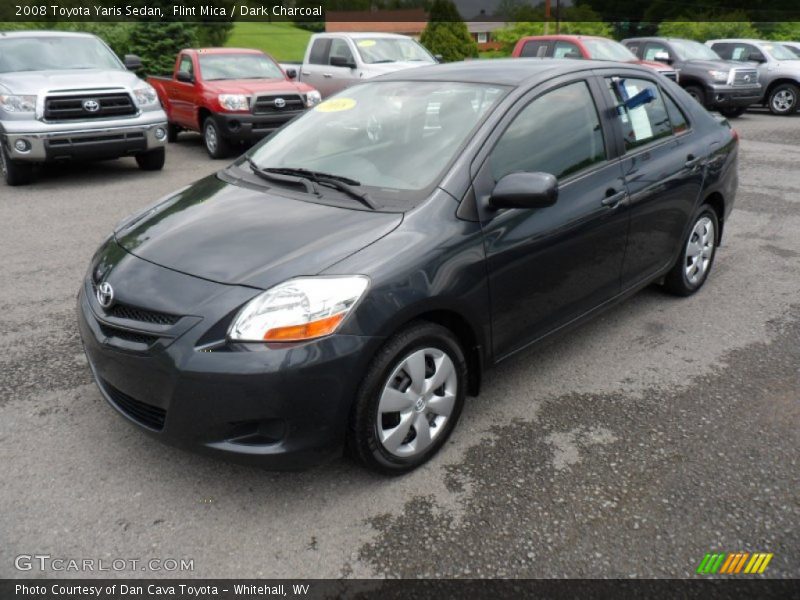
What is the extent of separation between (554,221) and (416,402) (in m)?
1.19

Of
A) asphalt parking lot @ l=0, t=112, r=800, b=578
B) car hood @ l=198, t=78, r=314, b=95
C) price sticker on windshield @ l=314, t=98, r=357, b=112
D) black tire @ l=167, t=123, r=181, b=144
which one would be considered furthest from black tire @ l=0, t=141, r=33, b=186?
price sticker on windshield @ l=314, t=98, r=357, b=112

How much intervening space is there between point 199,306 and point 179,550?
0.92m

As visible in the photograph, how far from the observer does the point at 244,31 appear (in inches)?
2486

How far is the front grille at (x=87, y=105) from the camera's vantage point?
27.9 ft

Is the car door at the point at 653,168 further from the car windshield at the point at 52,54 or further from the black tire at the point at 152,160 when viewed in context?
the car windshield at the point at 52,54

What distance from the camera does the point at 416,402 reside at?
9.81 ft

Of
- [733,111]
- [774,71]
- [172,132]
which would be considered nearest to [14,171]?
[172,132]

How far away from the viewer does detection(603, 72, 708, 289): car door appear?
407cm

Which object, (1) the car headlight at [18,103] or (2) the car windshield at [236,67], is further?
(2) the car windshield at [236,67]

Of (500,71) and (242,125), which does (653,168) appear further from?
(242,125)

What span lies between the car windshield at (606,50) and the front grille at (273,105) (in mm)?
6222

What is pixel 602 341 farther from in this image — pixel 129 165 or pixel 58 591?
pixel 129 165

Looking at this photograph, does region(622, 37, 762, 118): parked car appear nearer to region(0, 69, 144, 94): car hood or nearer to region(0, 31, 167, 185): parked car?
region(0, 31, 167, 185): parked car

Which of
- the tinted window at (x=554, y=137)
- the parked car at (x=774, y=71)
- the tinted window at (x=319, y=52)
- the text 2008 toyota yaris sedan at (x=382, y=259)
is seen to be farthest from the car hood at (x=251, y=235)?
the parked car at (x=774, y=71)
